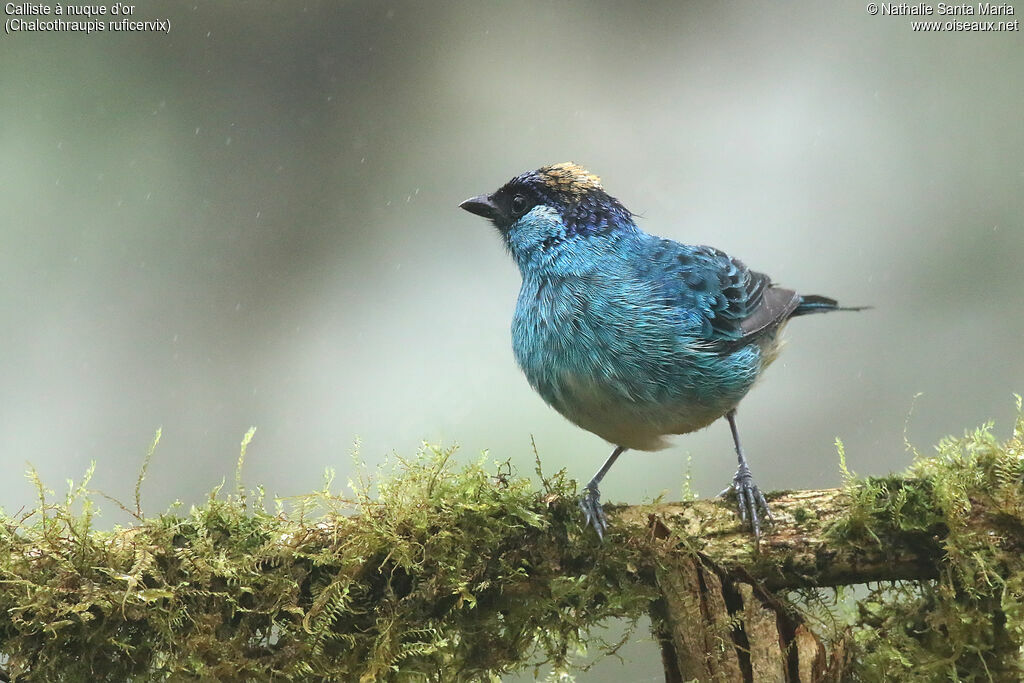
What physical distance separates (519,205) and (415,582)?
1.69 meters

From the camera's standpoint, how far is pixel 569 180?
3.73m

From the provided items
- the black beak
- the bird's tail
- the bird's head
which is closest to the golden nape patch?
the bird's head

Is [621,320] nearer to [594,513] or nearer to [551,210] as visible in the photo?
[551,210]

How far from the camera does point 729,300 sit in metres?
3.66

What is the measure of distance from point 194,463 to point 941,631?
5371 mm

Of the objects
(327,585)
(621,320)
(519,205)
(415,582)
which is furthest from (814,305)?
(327,585)

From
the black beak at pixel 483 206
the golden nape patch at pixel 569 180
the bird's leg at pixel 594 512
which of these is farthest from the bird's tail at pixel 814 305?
the bird's leg at pixel 594 512

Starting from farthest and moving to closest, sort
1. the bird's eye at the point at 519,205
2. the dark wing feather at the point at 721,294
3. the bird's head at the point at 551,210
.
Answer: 1. the bird's eye at the point at 519,205
2. the bird's head at the point at 551,210
3. the dark wing feather at the point at 721,294

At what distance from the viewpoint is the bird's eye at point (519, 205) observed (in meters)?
3.79

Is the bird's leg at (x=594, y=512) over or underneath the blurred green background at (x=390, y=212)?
underneath

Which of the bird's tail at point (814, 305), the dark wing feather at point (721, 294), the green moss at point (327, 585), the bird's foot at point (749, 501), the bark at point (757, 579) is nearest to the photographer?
the green moss at point (327, 585)

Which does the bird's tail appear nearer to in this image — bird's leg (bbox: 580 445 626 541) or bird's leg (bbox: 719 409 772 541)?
bird's leg (bbox: 719 409 772 541)

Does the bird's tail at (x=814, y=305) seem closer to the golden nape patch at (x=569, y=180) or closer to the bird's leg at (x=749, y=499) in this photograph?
the golden nape patch at (x=569, y=180)

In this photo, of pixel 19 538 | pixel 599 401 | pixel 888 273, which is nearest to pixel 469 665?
pixel 599 401
